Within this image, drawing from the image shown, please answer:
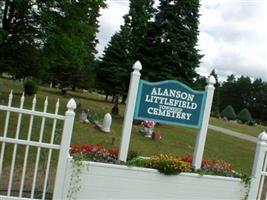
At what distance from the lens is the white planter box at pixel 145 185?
710 centimetres

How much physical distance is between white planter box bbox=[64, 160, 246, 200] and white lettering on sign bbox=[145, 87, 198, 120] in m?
1.13

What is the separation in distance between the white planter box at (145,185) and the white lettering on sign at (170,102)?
113 cm

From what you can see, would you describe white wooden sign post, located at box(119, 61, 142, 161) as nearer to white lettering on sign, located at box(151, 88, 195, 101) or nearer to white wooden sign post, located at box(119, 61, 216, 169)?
white wooden sign post, located at box(119, 61, 216, 169)

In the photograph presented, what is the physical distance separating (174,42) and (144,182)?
1912cm

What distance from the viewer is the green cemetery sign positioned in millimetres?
7930

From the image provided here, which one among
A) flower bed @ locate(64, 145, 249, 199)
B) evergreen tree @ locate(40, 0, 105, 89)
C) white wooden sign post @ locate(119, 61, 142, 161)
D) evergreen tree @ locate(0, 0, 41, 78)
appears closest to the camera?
flower bed @ locate(64, 145, 249, 199)

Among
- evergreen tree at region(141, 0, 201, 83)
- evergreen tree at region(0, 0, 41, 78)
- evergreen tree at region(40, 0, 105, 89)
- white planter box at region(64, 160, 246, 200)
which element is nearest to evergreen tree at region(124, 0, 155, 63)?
evergreen tree at region(141, 0, 201, 83)

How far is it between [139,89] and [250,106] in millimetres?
88410

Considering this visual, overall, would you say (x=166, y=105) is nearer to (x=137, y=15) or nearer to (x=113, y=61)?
(x=137, y=15)

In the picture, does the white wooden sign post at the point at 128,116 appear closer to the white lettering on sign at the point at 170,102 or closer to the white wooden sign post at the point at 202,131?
the white lettering on sign at the point at 170,102

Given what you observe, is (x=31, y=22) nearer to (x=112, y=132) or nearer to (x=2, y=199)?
(x=112, y=132)

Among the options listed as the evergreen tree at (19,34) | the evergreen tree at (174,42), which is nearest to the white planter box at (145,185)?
the evergreen tree at (19,34)

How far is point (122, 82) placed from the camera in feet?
98.2

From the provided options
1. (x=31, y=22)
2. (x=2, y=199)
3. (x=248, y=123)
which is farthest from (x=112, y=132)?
(x=248, y=123)
